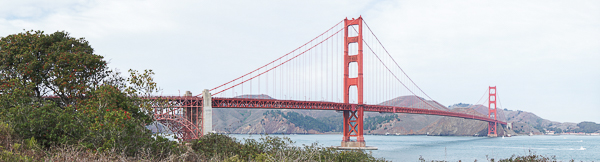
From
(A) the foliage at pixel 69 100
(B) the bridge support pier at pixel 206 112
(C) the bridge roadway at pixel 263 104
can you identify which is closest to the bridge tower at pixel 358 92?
(C) the bridge roadway at pixel 263 104

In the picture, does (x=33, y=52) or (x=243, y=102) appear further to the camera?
(x=243, y=102)

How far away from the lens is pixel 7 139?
13.3 metres

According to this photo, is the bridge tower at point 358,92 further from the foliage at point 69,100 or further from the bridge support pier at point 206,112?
the foliage at point 69,100

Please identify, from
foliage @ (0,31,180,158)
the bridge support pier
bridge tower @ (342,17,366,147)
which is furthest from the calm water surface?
the bridge support pier

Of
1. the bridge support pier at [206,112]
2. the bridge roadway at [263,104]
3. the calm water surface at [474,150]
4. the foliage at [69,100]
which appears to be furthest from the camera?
the calm water surface at [474,150]

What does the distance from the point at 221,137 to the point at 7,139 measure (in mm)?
8846

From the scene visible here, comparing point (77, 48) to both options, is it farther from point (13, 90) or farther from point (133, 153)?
point (133, 153)

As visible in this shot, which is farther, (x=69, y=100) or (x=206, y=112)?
(x=206, y=112)

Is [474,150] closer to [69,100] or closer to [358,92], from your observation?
[358,92]

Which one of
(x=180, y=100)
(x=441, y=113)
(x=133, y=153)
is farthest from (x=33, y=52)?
(x=441, y=113)

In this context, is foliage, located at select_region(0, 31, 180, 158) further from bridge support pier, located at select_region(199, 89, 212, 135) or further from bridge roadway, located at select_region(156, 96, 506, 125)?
bridge support pier, located at select_region(199, 89, 212, 135)

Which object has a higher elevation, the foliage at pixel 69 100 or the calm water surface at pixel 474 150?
the foliage at pixel 69 100

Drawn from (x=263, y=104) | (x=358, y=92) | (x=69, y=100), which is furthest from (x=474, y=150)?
(x=69, y=100)

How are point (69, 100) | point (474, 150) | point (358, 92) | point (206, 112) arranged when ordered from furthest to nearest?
point (474, 150) < point (358, 92) < point (206, 112) < point (69, 100)
